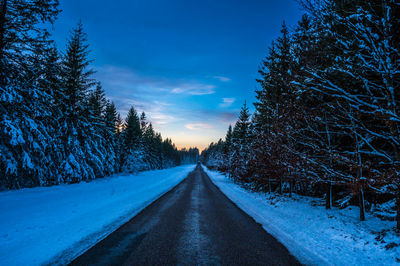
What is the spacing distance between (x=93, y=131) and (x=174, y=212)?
594 inches

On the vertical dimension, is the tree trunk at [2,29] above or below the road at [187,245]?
above

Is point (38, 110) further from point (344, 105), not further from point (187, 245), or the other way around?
point (344, 105)

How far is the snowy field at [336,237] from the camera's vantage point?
12.5ft

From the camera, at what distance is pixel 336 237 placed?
485 cm

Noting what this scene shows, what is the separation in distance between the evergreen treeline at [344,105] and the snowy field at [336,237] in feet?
2.03

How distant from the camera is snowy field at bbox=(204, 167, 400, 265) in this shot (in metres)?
3.80

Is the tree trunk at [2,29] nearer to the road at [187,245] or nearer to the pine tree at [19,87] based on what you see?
the pine tree at [19,87]

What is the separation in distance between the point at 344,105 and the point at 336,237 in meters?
4.03

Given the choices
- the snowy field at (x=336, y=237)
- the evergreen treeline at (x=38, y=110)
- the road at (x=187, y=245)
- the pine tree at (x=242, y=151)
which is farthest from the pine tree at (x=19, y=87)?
the pine tree at (x=242, y=151)

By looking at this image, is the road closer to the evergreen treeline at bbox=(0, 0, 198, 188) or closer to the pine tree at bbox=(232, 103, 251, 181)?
the evergreen treeline at bbox=(0, 0, 198, 188)

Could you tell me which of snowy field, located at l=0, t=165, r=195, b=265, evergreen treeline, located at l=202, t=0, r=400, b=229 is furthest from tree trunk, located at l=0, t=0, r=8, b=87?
evergreen treeline, located at l=202, t=0, r=400, b=229

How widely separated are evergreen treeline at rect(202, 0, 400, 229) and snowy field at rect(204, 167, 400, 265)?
0.62m

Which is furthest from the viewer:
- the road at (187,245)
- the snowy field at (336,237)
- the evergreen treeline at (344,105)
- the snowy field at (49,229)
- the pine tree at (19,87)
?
the pine tree at (19,87)

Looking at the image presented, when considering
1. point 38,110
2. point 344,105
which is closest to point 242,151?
point 344,105
